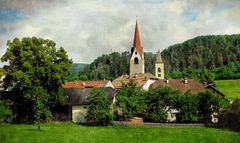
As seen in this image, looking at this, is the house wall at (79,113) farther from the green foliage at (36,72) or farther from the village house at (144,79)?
the village house at (144,79)

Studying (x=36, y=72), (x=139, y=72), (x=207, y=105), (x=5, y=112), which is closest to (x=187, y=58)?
(x=139, y=72)

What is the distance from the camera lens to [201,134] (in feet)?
79.5

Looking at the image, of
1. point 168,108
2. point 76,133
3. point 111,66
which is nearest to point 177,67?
point 111,66

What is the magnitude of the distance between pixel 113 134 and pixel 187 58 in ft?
253

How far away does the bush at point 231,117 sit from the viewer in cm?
2648

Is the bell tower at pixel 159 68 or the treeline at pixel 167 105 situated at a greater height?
the bell tower at pixel 159 68

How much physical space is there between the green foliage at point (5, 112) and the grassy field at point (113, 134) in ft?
5.96

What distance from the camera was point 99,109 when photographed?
27.8 meters

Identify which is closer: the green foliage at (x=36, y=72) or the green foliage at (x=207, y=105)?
the green foliage at (x=36, y=72)

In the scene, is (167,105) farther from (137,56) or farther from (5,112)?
(137,56)

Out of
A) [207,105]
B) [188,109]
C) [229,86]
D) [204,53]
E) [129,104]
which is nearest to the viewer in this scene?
[188,109]

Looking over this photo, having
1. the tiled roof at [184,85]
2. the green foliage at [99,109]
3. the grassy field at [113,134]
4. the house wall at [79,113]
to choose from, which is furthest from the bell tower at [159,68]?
the grassy field at [113,134]

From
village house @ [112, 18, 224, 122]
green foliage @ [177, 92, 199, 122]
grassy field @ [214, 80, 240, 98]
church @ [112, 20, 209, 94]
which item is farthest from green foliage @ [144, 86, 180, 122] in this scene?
grassy field @ [214, 80, 240, 98]

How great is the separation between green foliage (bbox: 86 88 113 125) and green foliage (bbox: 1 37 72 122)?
226 centimetres
